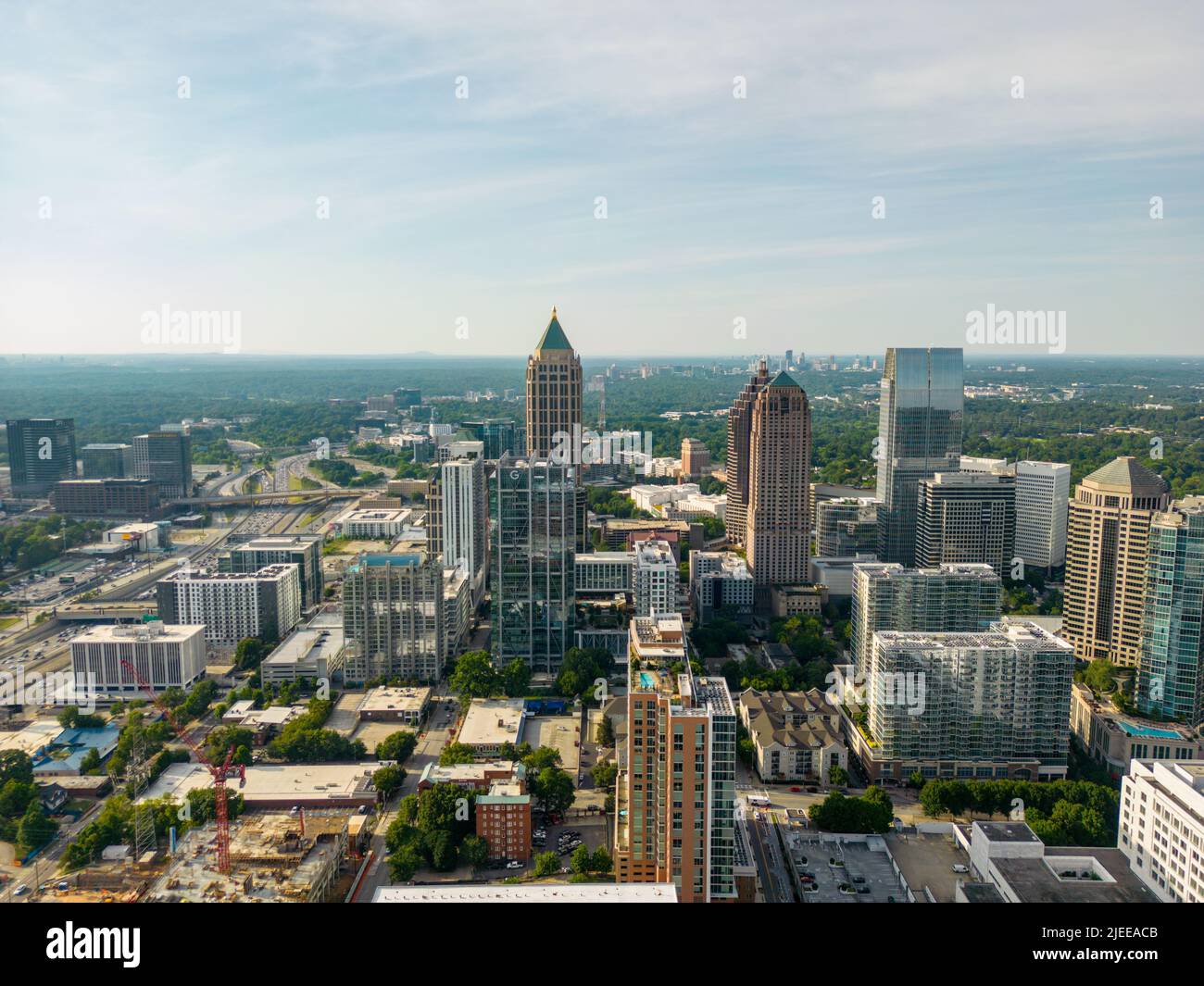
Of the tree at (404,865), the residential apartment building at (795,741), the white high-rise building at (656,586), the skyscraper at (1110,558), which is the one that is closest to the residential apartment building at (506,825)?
the tree at (404,865)

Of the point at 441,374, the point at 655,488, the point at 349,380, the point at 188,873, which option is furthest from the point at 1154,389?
the point at 441,374

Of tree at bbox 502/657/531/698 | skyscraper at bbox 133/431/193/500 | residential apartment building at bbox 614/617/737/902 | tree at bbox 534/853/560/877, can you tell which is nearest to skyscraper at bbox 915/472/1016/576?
tree at bbox 502/657/531/698

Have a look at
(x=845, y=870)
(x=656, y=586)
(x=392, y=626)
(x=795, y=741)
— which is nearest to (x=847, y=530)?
(x=656, y=586)

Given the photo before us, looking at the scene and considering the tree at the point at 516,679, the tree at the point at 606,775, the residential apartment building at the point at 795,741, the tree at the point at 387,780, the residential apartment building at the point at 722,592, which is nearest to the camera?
the tree at the point at 387,780

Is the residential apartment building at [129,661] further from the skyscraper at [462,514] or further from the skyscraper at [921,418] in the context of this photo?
the skyscraper at [921,418]

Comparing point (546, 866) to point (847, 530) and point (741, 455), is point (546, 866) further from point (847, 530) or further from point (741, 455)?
point (741, 455)

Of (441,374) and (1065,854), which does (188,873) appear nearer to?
(1065,854)

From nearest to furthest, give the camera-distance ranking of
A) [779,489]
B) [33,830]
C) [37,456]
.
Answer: [33,830] → [779,489] → [37,456]
